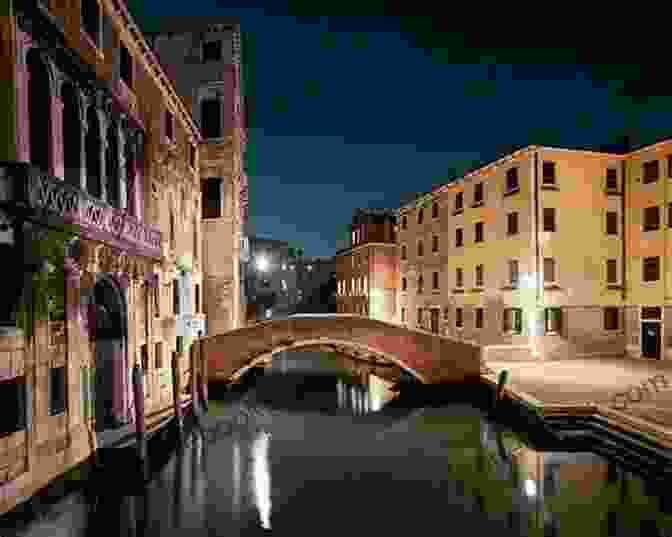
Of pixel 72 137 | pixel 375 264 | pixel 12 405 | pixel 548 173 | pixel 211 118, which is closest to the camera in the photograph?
pixel 12 405

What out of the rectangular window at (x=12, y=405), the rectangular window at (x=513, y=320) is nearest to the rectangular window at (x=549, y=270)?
the rectangular window at (x=513, y=320)

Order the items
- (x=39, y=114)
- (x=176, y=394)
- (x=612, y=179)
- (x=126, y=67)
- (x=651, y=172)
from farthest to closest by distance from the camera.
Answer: (x=612, y=179) < (x=651, y=172) < (x=176, y=394) < (x=126, y=67) < (x=39, y=114)

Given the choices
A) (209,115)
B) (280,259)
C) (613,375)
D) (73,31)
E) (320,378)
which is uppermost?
(209,115)

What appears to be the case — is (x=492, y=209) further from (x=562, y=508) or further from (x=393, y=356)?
(x=562, y=508)

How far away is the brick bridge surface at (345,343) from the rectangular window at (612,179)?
10007mm

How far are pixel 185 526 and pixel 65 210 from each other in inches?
248

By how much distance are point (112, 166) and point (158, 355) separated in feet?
19.6

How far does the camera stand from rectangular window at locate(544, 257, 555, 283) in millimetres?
17500

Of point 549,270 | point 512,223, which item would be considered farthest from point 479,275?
point 549,270

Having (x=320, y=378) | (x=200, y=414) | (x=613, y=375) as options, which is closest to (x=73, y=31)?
(x=200, y=414)

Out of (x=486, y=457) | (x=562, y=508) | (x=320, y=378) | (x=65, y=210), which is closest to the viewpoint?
(x=65, y=210)

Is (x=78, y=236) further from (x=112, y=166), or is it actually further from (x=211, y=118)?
(x=211, y=118)

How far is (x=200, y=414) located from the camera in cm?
1385

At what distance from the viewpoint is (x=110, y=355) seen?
10.7m
